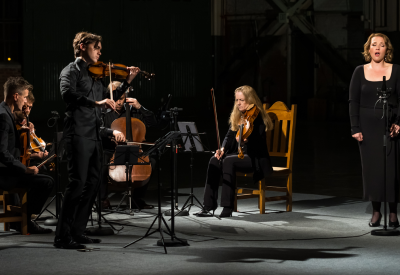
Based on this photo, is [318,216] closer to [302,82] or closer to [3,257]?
[3,257]

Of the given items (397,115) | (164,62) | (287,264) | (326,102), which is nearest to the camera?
(287,264)

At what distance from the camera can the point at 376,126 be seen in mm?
5461

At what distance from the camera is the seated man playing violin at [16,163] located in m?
5.09

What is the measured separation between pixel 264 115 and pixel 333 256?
6.84ft

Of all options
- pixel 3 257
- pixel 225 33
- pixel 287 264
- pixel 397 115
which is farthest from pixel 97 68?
pixel 225 33

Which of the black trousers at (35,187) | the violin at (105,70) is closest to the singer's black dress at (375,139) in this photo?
the violin at (105,70)

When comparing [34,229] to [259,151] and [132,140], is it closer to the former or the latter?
[132,140]

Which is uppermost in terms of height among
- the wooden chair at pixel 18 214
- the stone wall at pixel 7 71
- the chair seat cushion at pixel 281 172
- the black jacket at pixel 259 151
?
the stone wall at pixel 7 71

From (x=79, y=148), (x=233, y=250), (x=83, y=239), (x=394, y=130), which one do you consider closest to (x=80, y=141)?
(x=79, y=148)

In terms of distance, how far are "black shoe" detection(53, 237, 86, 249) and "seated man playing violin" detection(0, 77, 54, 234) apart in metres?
0.63

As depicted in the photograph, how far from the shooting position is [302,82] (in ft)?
64.6

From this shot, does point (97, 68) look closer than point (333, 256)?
No

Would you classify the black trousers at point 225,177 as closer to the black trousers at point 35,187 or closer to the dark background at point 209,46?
the black trousers at point 35,187

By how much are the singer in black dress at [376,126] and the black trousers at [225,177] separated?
3.70 feet
